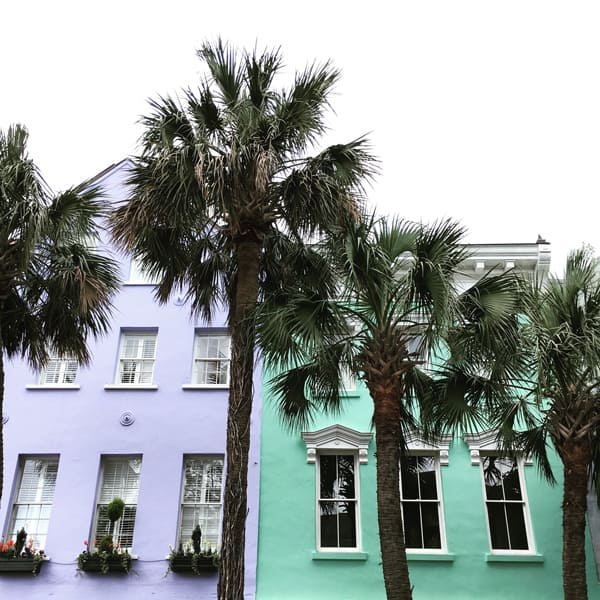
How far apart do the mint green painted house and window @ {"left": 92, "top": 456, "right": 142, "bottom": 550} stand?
8.75ft

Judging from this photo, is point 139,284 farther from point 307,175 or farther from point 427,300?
point 427,300

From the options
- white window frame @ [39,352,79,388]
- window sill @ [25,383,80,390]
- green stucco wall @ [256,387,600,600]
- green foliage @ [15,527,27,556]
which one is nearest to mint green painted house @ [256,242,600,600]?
green stucco wall @ [256,387,600,600]

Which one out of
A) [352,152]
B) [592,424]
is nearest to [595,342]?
[592,424]

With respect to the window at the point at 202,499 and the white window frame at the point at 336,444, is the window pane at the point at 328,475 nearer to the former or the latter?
the white window frame at the point at 336,444

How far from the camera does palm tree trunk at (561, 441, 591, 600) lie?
8.82 metres

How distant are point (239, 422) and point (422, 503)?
211 inches

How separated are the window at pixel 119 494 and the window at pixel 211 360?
7.32ft

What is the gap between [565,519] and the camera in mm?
9141

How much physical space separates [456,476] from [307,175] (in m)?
7.00

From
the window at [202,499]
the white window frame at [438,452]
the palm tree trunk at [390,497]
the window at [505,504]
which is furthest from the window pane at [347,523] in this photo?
the palm tree trunk at [390,497]

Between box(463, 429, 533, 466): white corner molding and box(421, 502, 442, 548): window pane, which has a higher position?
box(463, 429, 533, 466): white corner molding

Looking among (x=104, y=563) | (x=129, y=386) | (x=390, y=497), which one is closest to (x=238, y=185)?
(x=390, y=497)

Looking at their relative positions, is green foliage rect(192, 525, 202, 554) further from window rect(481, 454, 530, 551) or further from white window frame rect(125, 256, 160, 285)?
white window frame rect(125, 256, 160, 285)

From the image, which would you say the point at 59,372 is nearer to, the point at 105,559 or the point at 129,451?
the point at 129,451
